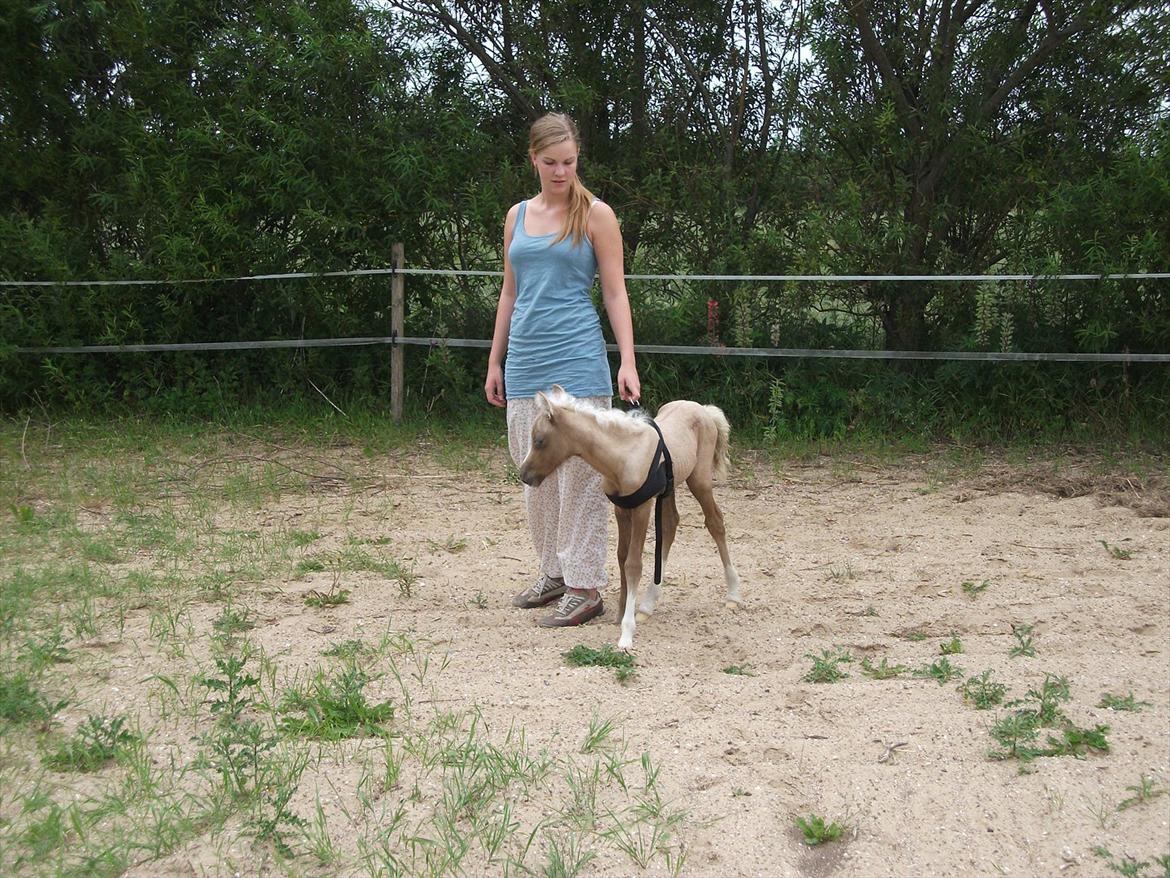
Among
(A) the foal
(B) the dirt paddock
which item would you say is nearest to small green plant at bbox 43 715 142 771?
(B) the dirt paddock

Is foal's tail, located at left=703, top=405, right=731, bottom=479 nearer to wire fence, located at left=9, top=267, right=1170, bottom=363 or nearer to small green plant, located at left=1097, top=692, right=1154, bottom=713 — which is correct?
small green plant, located at left=1097, top=692, right=1154, bottom=713

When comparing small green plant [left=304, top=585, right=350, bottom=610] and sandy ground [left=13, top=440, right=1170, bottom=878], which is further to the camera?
small green plant [left=304, top=585, right=350, bottom=610]

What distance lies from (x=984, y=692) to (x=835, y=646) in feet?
2.61

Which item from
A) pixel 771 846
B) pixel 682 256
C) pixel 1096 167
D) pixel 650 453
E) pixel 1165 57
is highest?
pixel 1165 57

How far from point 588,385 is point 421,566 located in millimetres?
1591

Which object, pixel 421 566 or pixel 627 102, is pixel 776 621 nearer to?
pixel 421 566

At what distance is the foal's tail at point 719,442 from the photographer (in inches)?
196

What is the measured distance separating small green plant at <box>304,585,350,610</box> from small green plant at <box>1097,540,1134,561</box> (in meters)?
3.62

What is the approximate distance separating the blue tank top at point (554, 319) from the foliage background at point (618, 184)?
157 inches

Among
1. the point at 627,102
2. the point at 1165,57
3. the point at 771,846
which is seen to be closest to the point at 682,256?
the point at 627,102

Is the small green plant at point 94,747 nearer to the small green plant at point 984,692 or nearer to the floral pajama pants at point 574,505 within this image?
the floral pajama pants at point 574,505

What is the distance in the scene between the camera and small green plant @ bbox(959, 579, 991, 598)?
517cm

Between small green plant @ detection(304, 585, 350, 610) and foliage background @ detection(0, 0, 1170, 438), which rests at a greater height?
foliage background @ detection(0, 0, 1170, 438)

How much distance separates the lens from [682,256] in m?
9.46
